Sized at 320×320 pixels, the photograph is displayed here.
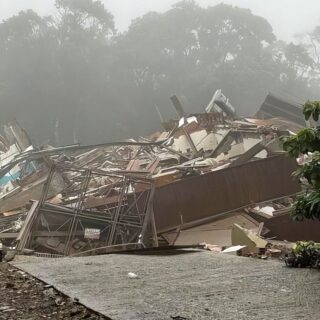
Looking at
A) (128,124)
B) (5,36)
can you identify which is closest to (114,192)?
(128,124)

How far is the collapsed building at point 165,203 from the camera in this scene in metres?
10.2

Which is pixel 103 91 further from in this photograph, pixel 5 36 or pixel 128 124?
pixel 5 36

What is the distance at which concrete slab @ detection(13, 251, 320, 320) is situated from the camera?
12.3 feet

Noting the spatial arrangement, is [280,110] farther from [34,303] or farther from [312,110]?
[34,303]

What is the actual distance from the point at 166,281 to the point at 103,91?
1160 inches

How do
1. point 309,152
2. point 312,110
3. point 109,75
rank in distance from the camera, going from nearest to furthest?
point 312,110, point 309,152, point 109,75

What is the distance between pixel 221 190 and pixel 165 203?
1440 mm

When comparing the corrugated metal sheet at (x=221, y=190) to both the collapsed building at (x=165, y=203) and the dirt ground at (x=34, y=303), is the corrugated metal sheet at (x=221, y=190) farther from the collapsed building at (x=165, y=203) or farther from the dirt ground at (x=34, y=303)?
the dirt ground at (x=34, y=303)

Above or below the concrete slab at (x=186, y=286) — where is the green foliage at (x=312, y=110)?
above

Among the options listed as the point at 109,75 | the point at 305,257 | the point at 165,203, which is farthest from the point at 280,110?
the point at 305,257

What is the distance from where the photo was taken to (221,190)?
38.2 ft

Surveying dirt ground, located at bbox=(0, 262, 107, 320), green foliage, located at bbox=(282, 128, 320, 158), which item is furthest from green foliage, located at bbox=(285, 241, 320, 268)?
dirt ground, located at bbox=(0, 262, 107, 320)

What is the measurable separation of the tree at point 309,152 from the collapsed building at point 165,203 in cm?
407

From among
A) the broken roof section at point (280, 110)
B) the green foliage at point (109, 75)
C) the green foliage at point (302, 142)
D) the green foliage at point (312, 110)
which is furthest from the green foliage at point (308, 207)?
the green foliage at point (109, 75)
